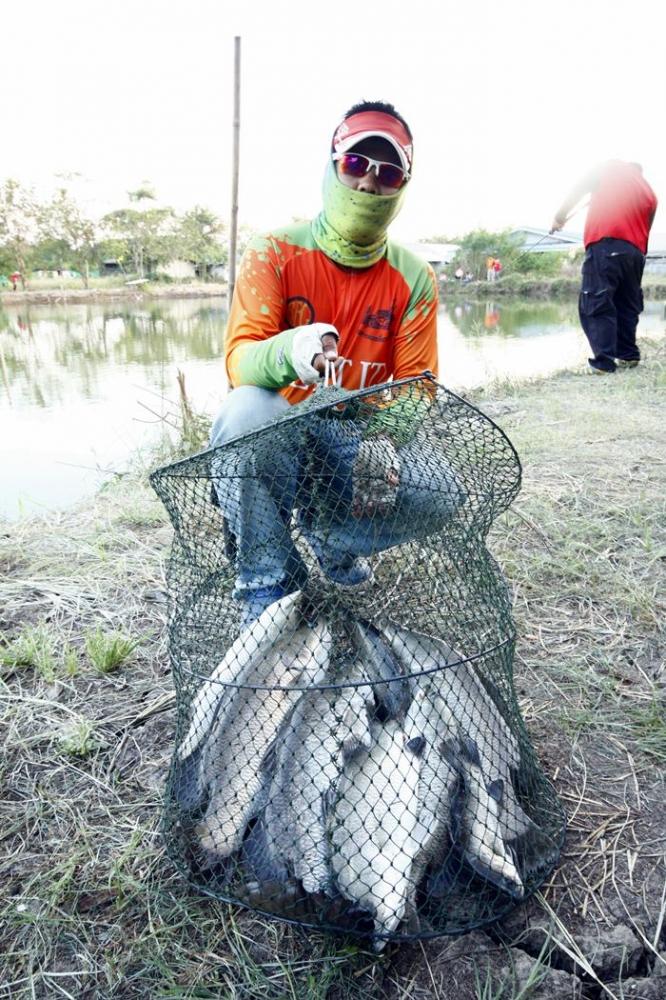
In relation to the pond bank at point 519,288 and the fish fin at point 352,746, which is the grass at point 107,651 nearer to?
the fish fin at point 352,746

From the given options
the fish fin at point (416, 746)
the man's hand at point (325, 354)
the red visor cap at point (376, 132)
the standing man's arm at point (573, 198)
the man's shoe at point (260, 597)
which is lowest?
the fish fin at point (416, 746)

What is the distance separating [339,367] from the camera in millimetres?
2328

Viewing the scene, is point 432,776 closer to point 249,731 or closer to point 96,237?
point 249,731

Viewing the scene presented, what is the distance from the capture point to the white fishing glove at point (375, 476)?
6.12 feet

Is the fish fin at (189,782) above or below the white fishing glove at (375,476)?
below

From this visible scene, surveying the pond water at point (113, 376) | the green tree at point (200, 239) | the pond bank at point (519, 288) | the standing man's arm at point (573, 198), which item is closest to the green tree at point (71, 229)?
the green tree at point (200, 239)

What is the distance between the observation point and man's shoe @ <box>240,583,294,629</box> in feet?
6.47

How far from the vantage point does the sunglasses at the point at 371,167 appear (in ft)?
7.40

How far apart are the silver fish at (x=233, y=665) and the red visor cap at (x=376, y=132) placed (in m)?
1.62

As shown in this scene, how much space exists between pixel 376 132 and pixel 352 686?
1.88 meters

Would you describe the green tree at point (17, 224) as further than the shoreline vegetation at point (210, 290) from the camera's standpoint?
Yes

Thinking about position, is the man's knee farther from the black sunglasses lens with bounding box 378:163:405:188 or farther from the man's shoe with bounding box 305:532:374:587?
the black sunglasses lens with bounding box 378:163:405:188

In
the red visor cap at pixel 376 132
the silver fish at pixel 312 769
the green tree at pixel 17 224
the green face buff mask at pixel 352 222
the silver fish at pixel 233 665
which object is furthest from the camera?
the green tree at pixel 17 224

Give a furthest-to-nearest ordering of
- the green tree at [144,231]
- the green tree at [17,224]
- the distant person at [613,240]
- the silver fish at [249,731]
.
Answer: the green tree at [144,231] < the green tree at [17,224] < the distant person at [613,240] < the silver fish at [249,731]
